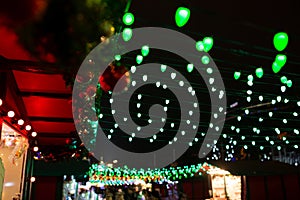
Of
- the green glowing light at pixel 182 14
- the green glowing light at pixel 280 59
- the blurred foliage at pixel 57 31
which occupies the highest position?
the green glowing light at pixel 182 14

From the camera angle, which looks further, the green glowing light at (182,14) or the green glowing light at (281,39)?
the green glowing light at (281,39)

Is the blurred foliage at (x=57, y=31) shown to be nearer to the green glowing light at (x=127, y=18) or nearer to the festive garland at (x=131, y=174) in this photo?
the green glowing light at (x=127, y=18)

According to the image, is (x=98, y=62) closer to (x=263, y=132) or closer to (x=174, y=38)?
(x=174, y=38)

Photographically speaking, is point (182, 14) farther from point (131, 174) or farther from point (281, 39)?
point (131, 174)

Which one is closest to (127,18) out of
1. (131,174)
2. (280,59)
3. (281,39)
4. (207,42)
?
(207,42)

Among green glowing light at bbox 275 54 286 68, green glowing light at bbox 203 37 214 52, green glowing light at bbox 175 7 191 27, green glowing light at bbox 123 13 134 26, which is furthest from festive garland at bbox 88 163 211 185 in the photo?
green glowing light at bbox 123 13 134 26

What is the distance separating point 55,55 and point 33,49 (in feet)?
0.27

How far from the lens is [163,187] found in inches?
694

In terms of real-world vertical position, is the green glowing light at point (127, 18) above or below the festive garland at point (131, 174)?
above

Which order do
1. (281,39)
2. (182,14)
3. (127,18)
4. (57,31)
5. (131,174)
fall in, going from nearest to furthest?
(57,31), (127,18), (182,14), (281,39), (131,174)

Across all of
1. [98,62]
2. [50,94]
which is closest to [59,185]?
[50,94]

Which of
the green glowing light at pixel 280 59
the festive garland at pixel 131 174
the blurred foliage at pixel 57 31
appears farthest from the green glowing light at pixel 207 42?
the festive garland at pixel 131 174

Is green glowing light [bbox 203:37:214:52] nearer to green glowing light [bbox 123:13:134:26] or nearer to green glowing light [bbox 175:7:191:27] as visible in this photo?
green glowing light [bbox 175:7:191:27]

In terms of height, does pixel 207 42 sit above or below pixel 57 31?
above
